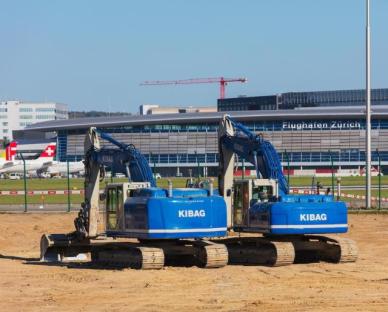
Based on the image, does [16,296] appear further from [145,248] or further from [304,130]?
[304,130]

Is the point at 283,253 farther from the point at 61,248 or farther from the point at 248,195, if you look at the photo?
the point at 61,248

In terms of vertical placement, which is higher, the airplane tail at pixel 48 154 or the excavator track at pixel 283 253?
the airplane tail at pixel 48 154

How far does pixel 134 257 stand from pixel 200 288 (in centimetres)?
412

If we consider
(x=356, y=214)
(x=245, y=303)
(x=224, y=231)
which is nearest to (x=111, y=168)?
(x=224, y=231)

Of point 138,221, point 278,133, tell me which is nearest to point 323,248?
point 138,221

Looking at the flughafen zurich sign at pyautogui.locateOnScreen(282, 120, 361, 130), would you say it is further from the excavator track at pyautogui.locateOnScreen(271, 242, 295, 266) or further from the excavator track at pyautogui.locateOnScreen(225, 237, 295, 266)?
the excavator track at pyautogui.locateOnScreen(271, 242, 295, 266)

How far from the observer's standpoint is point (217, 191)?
28.1 m

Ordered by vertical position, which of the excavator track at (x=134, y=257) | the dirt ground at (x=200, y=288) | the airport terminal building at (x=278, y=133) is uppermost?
the airport terminal building at (x=278, y=133)

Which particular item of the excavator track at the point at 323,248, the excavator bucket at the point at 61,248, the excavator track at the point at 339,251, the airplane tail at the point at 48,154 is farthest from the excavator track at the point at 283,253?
the airplane tail at the point at 48,154

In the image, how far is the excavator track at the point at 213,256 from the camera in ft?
85.2

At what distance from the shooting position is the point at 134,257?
2622 centimetres

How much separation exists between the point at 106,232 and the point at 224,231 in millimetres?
3344

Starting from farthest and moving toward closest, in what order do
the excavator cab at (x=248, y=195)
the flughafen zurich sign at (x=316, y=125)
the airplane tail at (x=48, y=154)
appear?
1. the airplane tail at (x=48, y=154)
2. the flughafen zurich sign at (x=316, y=125)
3. the excavator cab at (x=248, y=195)

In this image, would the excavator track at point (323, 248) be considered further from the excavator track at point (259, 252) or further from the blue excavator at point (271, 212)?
the excavator track at point (259, 252)
